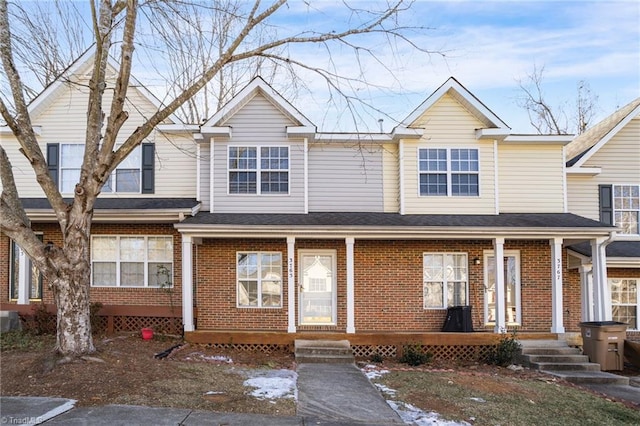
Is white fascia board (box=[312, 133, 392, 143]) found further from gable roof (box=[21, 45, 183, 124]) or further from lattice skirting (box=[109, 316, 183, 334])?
lattice skirting (box=[109, 316, 183, 334])

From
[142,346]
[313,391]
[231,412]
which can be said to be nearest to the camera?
[231,412]

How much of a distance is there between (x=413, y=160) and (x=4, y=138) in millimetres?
11251

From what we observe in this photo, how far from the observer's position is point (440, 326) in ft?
44.5

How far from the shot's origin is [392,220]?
1288 centimetres

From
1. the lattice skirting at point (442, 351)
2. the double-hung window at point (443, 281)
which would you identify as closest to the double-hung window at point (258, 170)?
the double-hung window at point (443, 281)

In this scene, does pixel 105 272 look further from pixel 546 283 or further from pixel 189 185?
pixel 546 283

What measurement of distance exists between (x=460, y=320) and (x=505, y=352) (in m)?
1.57

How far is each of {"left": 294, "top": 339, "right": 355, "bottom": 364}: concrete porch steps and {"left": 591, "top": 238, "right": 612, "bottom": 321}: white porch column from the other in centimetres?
609

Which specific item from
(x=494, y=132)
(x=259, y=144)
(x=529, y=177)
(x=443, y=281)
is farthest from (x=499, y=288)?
(x=259, y=144)

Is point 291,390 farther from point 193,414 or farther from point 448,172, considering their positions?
point 448,172

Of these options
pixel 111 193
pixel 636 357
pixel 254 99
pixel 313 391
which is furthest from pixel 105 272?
pixel 636 357

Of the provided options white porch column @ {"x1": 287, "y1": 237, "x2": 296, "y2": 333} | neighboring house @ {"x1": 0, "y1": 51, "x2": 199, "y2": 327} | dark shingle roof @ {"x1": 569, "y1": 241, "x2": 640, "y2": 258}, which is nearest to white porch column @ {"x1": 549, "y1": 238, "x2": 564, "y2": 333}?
dark shingle roof @ {"x1": 569, "y1": 241, "x2": 640, "y2": 258}

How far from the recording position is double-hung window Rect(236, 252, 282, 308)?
13.6 metres

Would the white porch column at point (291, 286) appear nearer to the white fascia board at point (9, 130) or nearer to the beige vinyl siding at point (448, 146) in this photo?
the beige vinyl siding at point (448, 146)
